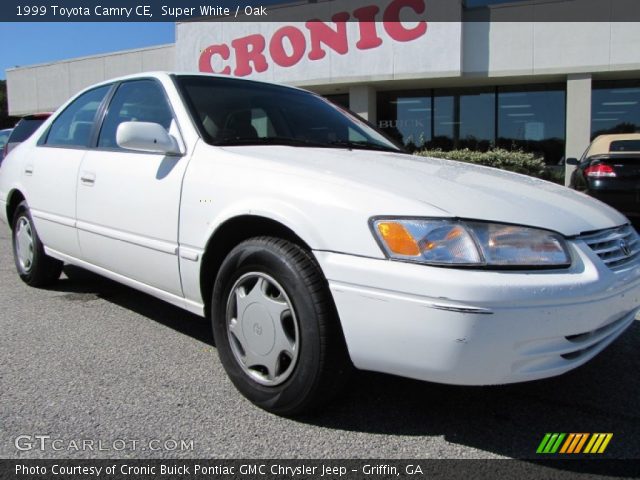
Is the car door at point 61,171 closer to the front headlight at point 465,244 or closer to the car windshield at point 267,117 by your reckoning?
the car windshield at point 267,117

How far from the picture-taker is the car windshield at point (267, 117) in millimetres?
2988

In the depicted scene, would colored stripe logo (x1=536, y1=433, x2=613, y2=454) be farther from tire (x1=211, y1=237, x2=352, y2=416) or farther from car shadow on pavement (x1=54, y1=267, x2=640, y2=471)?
tire (x1=211, y1=237, x2=352, y2=416)

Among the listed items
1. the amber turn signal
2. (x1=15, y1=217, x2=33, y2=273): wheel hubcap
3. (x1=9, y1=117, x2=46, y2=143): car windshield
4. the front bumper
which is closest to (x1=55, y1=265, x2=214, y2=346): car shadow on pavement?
(x1=15, y1=217, x2=33, y2=273): wheel hubcap

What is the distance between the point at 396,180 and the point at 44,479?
171 cm

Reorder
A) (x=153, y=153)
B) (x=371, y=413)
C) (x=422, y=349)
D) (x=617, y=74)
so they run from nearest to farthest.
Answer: (x=422, y=349)
(x=371, y=413)
(x=153, y=153)
(x=617, y=74)

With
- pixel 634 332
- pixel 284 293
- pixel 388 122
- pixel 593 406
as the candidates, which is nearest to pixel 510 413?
pixel 593 406

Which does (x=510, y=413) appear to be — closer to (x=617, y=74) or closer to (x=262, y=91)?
(x=262, y=91)

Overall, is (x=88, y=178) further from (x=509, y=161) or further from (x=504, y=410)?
(x=509, y=161)

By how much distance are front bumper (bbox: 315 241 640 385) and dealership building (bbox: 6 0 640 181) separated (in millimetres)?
12490

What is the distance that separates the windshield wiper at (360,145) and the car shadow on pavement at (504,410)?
50.1 inches

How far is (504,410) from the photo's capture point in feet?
8.16

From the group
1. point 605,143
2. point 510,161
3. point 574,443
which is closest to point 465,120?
point 510,161

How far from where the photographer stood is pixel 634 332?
3.56 metres

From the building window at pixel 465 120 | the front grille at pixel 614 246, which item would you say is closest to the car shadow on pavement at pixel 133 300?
the front grille at pixel 614 246
